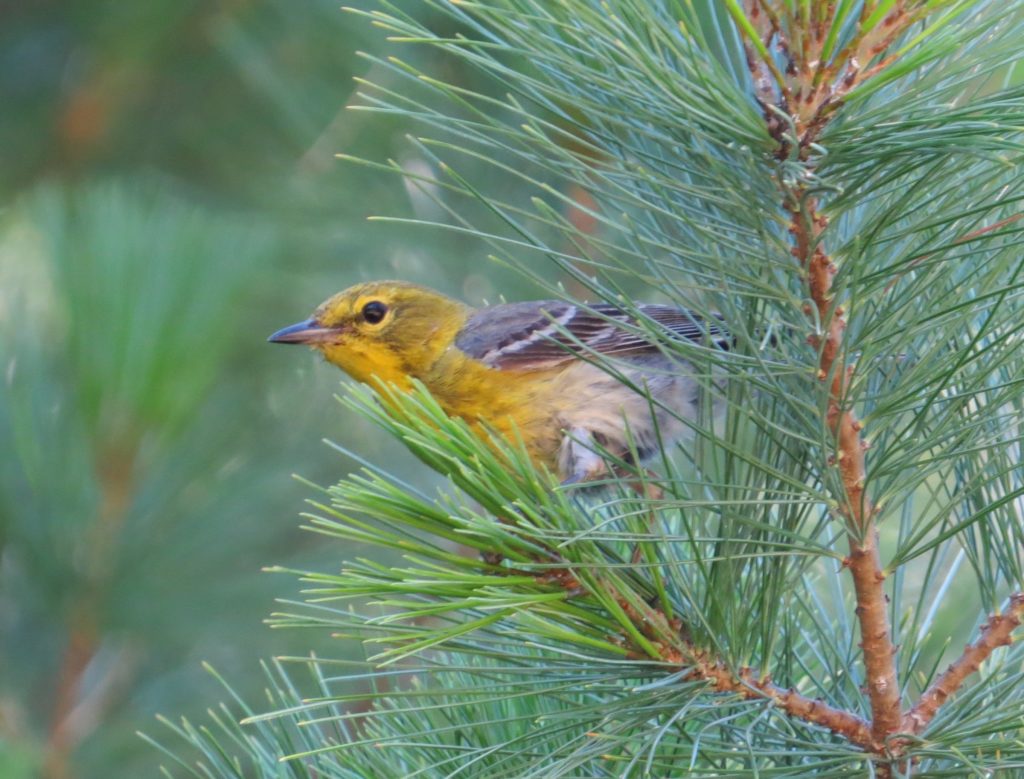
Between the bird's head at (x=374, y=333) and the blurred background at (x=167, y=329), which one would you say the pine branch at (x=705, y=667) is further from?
the bird's head at (x=374, y=333)

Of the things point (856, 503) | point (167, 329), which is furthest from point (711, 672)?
point (167, 329)

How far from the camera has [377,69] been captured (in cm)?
379

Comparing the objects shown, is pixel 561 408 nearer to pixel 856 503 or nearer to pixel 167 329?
pixel 167 329

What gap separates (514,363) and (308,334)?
0.56 metres

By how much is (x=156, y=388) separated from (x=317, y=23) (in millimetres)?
1626

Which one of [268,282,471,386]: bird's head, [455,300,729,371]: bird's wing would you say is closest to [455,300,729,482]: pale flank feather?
[455,300,729,371]: bird's wing

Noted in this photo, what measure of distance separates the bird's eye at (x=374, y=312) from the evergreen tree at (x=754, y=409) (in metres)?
1.35

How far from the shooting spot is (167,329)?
2.74 metres

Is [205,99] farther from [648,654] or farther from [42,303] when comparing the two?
[648,654]

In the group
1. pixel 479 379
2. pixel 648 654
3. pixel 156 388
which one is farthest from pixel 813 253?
pixel 156 388

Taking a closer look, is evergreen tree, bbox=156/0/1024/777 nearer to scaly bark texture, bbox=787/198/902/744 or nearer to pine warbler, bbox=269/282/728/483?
scaly bark texture, bbox=787/198/902/744

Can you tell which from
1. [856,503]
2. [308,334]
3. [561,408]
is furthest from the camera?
[308,334]

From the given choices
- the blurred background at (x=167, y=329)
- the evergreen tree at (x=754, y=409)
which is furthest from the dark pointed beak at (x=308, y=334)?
the evergreen tree at (x=754, y=409)

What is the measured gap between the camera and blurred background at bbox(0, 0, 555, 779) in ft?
9.20
